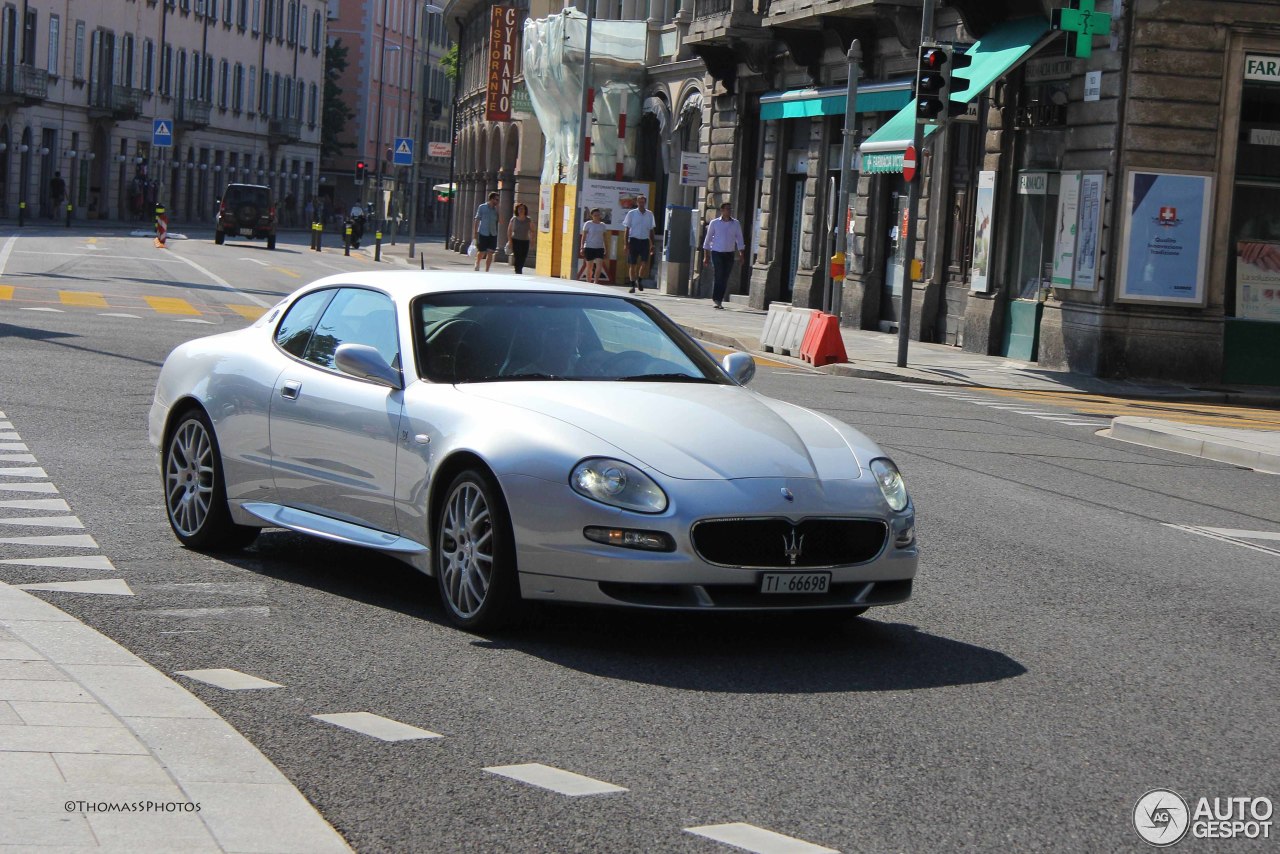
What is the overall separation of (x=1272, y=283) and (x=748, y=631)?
63.3 ft

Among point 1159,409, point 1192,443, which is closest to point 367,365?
point 1192,443

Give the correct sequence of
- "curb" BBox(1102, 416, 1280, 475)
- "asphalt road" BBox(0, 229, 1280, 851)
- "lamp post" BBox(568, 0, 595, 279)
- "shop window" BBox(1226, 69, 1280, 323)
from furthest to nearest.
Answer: "lamp post" BBox(568, 0, 595, 279)
"shop window" BBox(1226, 69, 1280, 323)
"curb" BBox(1102, 416, 1280, 475)
"asphalt road" BBox(0, 229, 1280, 851)

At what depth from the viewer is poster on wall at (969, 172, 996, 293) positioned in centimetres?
2792

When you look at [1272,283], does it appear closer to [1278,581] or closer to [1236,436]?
[1236,436]

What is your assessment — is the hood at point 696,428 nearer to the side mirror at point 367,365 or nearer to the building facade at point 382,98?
the side mirror at point 367,365

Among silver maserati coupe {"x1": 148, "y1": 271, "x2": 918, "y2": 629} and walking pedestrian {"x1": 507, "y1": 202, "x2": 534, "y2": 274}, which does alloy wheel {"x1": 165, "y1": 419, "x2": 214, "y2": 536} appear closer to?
silver maserati coupe {"x1": 148, "y1": 271, "x2": 918, "y2": 629}

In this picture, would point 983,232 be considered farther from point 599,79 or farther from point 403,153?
point 403,153

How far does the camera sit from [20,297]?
27609mm

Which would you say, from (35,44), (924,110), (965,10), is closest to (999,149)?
(965,10)

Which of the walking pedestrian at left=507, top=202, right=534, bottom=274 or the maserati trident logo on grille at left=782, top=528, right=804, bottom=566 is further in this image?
the walking pedestrian at left=507, top=202, right=534, bottom=274

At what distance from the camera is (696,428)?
23.8 feet

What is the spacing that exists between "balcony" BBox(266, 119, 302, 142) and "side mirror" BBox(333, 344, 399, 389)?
10392 centimetres

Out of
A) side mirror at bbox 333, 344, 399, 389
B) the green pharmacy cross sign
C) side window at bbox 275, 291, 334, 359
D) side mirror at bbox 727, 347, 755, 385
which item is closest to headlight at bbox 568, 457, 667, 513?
side mirror at bbox 333, 344, 399, 389

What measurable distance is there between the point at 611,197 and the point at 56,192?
38.4 m
